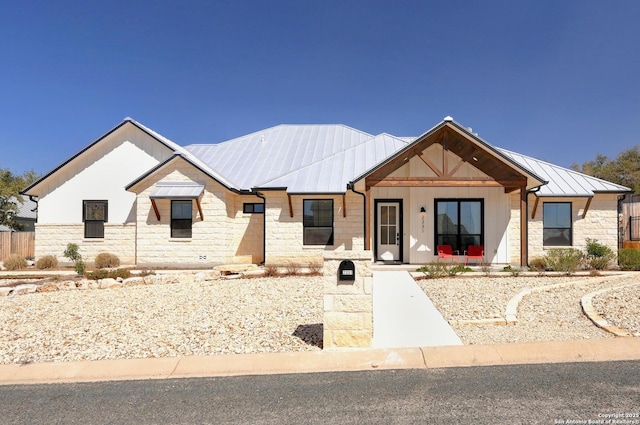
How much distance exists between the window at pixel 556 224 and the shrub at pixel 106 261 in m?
18.2

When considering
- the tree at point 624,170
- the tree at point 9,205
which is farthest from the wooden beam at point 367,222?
the tree at point 624,170

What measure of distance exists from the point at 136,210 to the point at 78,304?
1001cm

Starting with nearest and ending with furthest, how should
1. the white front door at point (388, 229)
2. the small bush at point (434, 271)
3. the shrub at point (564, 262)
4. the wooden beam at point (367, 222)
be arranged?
the small bush at point (434, 271), the shrub at point (564, 262), the wooden beam at point (367, 222), the white front door at point (388, 229)

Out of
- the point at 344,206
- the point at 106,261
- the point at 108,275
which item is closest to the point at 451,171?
the point at 344,206

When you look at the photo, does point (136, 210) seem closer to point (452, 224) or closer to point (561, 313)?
point (452, 224)

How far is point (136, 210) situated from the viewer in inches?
721

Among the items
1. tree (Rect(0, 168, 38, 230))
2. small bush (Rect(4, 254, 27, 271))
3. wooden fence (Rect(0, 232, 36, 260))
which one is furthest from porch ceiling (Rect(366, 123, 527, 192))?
tree (Rect(0, 168, 38, 230))

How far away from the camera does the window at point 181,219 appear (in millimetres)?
17156

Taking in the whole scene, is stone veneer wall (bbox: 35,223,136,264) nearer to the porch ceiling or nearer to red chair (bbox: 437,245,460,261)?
the porch ceiling

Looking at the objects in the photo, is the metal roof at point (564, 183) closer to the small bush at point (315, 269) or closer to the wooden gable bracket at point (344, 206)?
the wooden gable bracket at point (344, 206)

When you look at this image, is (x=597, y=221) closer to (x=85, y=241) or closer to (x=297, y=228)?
(x=297, y=228)

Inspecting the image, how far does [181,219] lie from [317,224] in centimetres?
576

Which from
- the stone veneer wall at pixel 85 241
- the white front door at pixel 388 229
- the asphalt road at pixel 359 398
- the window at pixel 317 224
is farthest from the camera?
the stone veneer wall at pixel 85 241

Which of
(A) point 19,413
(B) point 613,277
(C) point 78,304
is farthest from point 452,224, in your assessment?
(A) point 19,413
